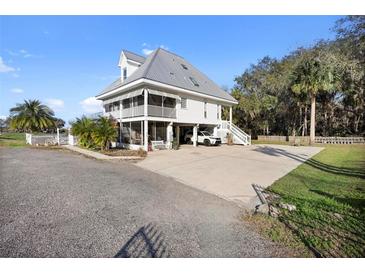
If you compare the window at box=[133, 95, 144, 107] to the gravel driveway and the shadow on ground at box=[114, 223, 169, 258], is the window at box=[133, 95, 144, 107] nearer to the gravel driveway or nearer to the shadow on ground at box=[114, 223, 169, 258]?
the gravel driveway

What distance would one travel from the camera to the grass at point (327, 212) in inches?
138

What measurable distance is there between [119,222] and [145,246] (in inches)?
44.6

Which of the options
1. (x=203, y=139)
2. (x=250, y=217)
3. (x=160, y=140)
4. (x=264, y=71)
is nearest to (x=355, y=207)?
(x=250, y=217)

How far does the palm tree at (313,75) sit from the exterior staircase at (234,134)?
8.64 m

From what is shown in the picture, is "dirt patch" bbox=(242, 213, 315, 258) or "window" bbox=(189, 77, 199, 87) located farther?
"window" bbox=(189, 77, 199, 87)

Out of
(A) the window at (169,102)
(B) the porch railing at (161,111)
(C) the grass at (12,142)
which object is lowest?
(C) the grass at (12,142)

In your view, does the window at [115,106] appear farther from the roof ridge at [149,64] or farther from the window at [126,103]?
the roof ridge at [149,64]

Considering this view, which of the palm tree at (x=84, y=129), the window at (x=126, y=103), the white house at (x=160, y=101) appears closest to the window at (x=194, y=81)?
the white house at (x=160, y=101)

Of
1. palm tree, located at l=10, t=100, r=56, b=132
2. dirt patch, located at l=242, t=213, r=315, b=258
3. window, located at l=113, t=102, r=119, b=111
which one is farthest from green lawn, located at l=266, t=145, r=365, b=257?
palm tree, located at l=10, t=100, r=56, b=132

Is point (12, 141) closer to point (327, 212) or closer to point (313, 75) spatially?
point (327, 212)

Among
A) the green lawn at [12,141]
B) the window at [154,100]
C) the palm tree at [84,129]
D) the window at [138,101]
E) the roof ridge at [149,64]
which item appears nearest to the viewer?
the roof ridge at [149,64]

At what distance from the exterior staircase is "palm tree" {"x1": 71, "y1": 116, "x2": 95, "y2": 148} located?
46.0 ft

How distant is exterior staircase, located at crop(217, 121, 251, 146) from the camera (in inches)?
953

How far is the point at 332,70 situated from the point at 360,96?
31.2 feet
